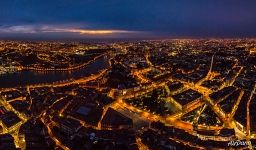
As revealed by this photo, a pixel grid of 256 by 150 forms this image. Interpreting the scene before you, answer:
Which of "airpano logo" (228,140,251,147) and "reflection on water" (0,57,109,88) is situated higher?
"reflection on water" (0,57,109,88)

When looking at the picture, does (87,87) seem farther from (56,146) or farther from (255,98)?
(255,98)

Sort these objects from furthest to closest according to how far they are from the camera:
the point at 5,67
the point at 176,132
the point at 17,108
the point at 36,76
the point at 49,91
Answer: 1. the point at 5,67
2. the point at 36,76
3. the point at 49,91
4. the point at 17,108
5. the point at 176,132

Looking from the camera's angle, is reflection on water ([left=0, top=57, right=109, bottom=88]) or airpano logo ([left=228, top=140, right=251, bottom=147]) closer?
airpano logo ([left=228, top=140, right=251, bottom=147])

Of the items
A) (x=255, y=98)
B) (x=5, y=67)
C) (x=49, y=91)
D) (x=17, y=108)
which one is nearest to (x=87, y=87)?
(x=49, y=91)

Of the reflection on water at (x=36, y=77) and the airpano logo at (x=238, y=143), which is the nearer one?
the airpano logo at (x=238, y=143)

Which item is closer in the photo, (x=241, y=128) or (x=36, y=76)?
(x=241, y=128)

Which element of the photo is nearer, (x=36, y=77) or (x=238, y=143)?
(x=238, y=143)

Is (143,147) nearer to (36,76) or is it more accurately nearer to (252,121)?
(252,121)

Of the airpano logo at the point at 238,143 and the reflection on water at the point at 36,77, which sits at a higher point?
the reflection on water at the point at 36,77

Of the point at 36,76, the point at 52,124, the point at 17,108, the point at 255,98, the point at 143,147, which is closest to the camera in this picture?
the point at 143,147
